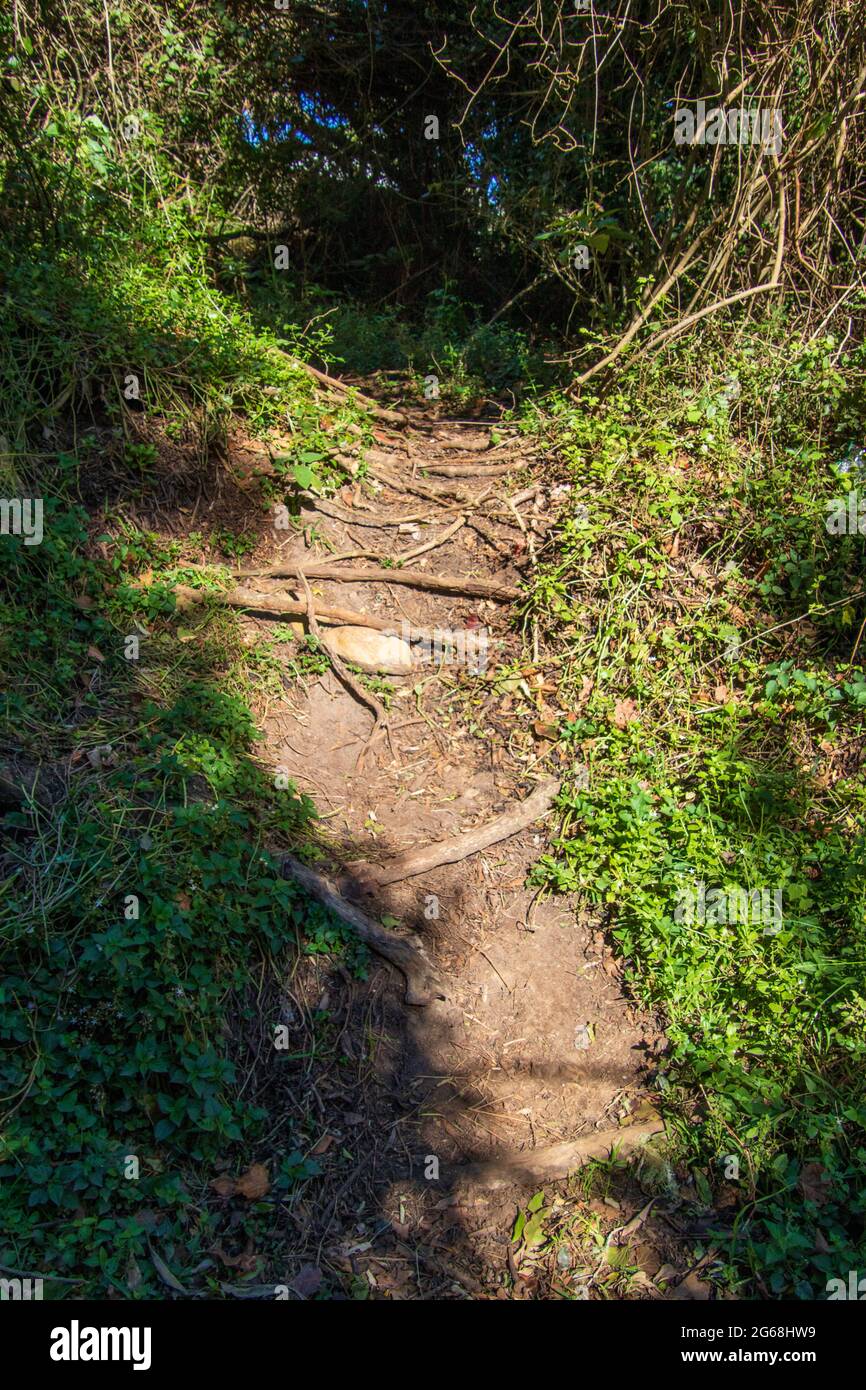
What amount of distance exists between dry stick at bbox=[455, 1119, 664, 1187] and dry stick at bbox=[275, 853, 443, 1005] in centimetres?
60

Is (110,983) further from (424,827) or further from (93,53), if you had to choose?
(93,53)

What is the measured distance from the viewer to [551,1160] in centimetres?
298

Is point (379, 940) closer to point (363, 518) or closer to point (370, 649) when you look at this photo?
point (370, 649)

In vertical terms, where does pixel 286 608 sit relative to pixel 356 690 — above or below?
above

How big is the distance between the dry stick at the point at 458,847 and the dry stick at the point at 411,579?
1.21 m

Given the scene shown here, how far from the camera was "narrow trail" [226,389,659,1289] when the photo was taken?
306 centimetres

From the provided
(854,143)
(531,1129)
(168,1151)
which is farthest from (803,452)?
(168,1151)

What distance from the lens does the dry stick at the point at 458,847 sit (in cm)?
360

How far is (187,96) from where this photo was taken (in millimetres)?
6676
